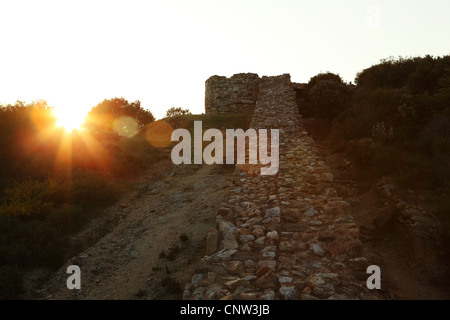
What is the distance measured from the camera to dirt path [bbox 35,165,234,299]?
7.46 m

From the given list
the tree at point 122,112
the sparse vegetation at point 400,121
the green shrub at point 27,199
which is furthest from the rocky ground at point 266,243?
the tree at point 122,112

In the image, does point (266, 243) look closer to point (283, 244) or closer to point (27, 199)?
point (283, 244)

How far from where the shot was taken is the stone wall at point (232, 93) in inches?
1069

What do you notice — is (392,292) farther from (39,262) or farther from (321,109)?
(321,109)

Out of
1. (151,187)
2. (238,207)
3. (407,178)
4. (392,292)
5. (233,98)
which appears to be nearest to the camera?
(392,292)

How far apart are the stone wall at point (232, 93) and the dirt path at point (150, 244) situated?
1419 centimetres

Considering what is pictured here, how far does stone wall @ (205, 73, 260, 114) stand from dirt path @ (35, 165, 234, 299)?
14.2 meters

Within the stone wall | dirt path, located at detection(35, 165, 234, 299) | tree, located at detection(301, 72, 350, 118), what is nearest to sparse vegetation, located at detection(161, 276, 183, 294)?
dirt path, located at detection(35, 165, 234, 299)

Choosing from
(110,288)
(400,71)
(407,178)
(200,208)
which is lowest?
(110,288)

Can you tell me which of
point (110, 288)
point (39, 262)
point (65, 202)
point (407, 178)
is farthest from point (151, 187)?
point (407, 178)

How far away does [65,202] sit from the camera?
11359 mm

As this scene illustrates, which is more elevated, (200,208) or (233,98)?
(233,98)

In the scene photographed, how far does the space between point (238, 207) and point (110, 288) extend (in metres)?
3.34

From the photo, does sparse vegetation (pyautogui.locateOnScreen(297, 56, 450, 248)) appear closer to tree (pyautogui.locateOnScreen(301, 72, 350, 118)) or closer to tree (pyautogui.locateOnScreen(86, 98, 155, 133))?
tree (pyautogui.locateOnScreen(301, 72, 350, 118))
